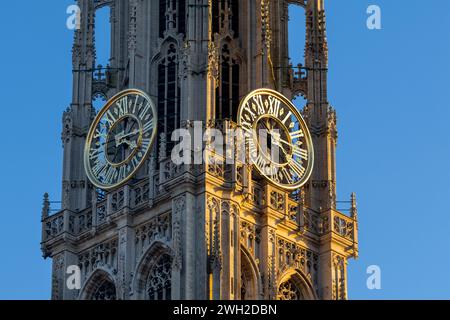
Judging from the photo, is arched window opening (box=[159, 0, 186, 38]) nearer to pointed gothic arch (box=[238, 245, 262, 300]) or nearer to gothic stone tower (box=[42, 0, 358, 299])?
gothic stone tower (box=[42, 0, 358, 299])

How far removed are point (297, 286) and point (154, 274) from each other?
6.57m

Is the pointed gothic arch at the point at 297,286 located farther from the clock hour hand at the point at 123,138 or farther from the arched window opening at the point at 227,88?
the clock hour hand at the point at 123,138

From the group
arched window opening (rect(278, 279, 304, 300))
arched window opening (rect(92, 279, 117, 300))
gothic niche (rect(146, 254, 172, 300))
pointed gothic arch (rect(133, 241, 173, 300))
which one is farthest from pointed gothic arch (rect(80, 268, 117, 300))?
arched window opening (rect(278, 279, 304, 300))

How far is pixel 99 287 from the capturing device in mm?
106562

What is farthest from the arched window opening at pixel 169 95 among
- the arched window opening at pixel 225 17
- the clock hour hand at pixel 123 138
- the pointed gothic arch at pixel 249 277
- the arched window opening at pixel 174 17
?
the pointed gothic arch at pixel 249 277

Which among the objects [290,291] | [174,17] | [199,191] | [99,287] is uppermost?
[174,17]

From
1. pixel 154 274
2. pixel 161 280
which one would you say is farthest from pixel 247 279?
pixel 154 274

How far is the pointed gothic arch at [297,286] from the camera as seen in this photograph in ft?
348

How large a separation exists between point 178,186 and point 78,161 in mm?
8215

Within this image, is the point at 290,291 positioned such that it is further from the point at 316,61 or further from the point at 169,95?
the point at 316,61
